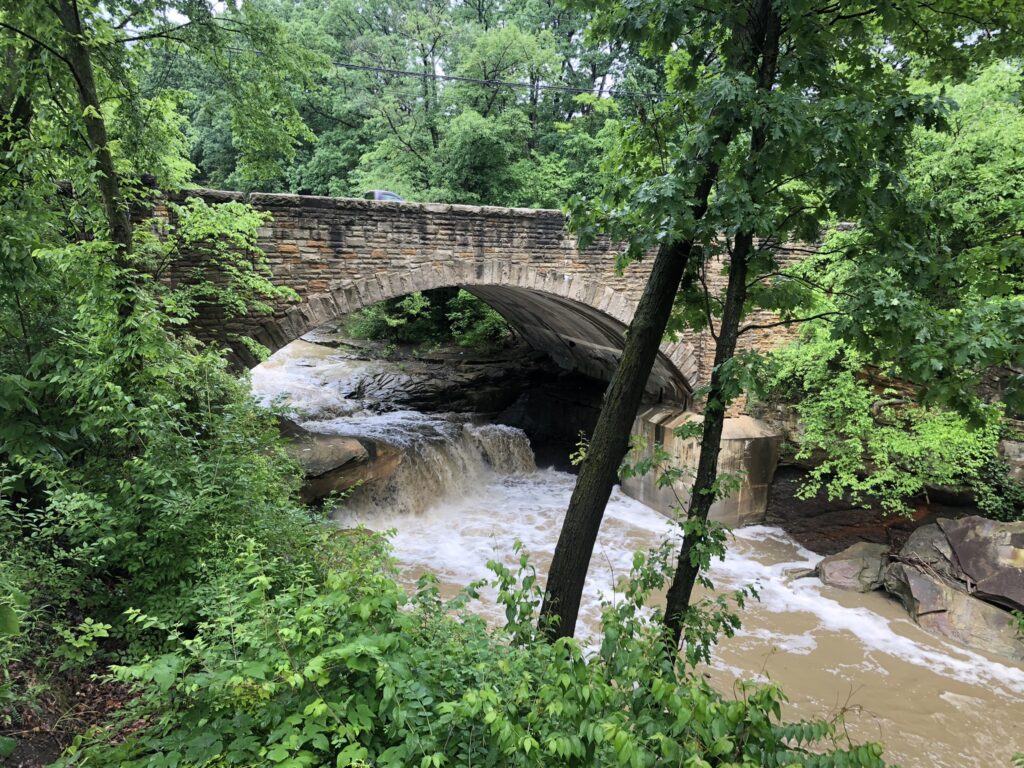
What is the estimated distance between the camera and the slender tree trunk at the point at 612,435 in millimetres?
3168

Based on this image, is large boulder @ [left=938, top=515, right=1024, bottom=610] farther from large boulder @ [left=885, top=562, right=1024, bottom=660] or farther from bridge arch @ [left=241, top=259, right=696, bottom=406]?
bridge arch @ [left=241, top=259, right=696, bottom=406]

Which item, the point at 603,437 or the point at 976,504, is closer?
the point at 603,437

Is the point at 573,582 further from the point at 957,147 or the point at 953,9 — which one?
the point at 957,147

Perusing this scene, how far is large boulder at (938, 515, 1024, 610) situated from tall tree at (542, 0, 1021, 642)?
5849 millimetres

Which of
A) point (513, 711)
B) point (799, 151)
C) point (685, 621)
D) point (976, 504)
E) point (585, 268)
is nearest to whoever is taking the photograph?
point (513, 711)

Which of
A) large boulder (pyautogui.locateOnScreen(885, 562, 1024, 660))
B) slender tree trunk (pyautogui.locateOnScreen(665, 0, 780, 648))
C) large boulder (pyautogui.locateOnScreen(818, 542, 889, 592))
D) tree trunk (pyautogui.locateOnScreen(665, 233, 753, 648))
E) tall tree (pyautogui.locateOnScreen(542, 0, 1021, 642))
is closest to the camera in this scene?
tall tree (pyautogui.locateOnScreen(542, 0, 1021, 642))

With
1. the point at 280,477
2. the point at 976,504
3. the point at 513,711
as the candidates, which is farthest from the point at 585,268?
the point at 513,711

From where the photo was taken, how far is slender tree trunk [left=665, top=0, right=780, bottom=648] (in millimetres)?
2818

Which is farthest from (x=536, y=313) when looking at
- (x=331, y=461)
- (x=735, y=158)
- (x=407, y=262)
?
(x=735, y=158)

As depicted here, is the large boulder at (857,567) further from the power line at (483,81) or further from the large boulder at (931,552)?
the power line at (483,81)

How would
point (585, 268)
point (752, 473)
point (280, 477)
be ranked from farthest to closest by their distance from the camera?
point (752, 473) → point (585, 268) → point (280, 477)

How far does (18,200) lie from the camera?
355cm

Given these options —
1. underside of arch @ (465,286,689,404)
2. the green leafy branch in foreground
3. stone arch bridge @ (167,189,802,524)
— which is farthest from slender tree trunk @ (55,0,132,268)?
underside of arch @ (465,286,689,404)

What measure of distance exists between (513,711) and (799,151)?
2525mm
